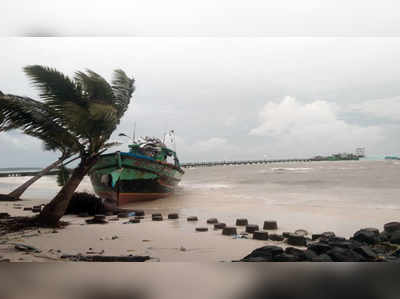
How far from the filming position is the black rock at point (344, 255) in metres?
2.87

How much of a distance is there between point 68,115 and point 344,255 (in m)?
4.37

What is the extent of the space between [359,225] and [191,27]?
4896mm

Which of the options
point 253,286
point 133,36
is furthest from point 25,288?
point 133,36

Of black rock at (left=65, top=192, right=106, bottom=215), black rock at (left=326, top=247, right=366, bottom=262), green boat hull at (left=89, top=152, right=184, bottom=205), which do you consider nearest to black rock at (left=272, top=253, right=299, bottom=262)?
black rock at (left=326, top=247, right=366, bottom=262)

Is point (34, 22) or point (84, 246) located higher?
point (34, 22)

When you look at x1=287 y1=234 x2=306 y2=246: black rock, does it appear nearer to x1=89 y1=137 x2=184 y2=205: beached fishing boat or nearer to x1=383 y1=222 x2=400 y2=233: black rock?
x1=383 y1=222 x2=400 y2=233: black rock

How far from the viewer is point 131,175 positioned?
9531mm

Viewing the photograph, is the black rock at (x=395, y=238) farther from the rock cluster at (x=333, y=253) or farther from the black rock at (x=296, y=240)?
the black rock at (x=296, y=240)

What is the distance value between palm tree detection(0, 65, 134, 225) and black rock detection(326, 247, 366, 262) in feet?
12.0

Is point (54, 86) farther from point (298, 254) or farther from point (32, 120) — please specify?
point (298, 254)

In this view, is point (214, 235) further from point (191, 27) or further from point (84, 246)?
point (191, 27)

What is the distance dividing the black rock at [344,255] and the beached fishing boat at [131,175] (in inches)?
298

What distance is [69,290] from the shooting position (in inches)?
91.5

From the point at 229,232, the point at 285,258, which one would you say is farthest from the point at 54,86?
the point at 285,258
